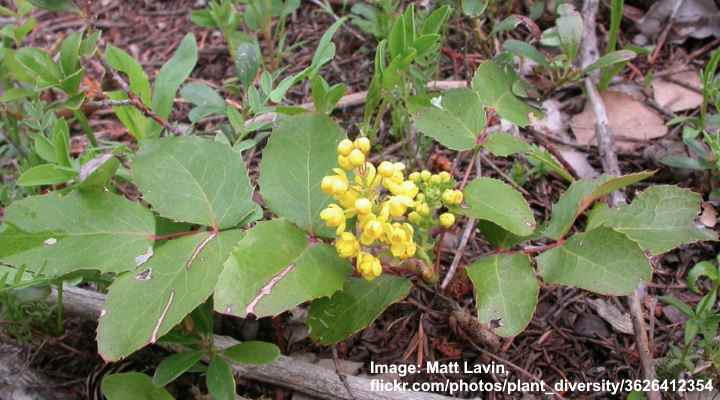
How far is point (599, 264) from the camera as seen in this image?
160 cm

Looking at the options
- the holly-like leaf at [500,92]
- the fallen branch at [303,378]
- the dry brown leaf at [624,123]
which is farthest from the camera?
the dry brown leaf at [624,123]

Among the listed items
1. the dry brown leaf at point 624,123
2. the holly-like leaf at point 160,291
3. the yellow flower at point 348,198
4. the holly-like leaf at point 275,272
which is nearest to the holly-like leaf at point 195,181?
the holly-like leaf at point 160,291

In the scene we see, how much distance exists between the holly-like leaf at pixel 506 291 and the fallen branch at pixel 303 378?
40cm

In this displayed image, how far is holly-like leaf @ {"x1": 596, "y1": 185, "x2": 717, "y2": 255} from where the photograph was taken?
5.50ft

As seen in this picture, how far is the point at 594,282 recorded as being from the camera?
157cm

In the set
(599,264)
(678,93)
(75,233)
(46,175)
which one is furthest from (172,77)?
(678,93)

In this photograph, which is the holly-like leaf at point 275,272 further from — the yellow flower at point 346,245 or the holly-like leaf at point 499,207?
the holly-like leaf at point 499,207

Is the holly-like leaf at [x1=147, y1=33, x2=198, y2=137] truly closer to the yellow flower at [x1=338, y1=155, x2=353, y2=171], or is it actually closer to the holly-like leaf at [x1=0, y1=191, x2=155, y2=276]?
the holly-like leaf at [x1=0, y1=191, x2=155, y2=276]

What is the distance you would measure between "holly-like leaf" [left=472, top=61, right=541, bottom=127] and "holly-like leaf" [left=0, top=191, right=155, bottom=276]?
1115 mm

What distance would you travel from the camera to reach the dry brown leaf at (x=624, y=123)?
8.14ft

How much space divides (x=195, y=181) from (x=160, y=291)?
33 centimetres

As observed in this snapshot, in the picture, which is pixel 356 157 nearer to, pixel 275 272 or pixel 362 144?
pixel 362 144

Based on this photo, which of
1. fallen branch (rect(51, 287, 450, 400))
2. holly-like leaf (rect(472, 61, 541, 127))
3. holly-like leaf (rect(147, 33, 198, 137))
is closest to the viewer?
fallen branch (rect(51, 287, 450, 400))

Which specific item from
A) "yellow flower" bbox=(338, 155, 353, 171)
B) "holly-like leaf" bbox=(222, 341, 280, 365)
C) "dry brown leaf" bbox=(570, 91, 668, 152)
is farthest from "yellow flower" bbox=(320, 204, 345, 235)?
"dry brown leaf" bbox=(570, 91, 668, 152)
